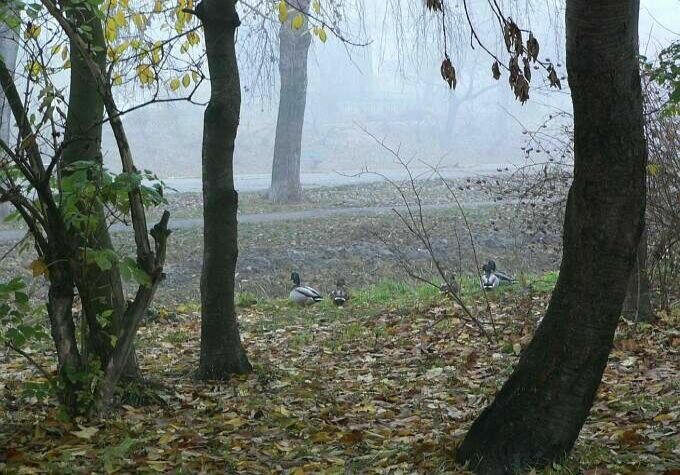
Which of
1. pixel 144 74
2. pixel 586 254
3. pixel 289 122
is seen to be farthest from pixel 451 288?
pixel 289 122

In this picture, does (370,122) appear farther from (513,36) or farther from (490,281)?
(513,36)

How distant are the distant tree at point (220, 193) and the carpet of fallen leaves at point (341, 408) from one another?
11.3 inches

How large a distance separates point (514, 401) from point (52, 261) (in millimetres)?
2550

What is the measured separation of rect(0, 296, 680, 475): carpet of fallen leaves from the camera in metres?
4.56

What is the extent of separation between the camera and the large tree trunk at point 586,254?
3.86 m

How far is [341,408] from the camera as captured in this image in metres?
6.03

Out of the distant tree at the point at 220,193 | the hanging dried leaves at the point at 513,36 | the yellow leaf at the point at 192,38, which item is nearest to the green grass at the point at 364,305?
the distant tree at the point at 220,193

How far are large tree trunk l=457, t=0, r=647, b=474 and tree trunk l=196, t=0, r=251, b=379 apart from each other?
3.13 m

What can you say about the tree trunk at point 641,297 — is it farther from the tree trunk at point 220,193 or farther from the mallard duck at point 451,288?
the tree trunk at point 220,193

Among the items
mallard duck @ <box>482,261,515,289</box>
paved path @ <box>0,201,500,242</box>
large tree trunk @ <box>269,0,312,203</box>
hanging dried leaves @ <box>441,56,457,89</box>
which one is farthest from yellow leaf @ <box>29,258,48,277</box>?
large tree trunk @ <box>269,0,312,203</box>

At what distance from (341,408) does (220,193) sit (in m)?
1.92

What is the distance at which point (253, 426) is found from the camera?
5.55 metres

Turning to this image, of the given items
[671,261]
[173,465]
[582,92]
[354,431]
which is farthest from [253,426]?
[671,261]

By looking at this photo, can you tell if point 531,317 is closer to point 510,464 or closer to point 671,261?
point 671,261
